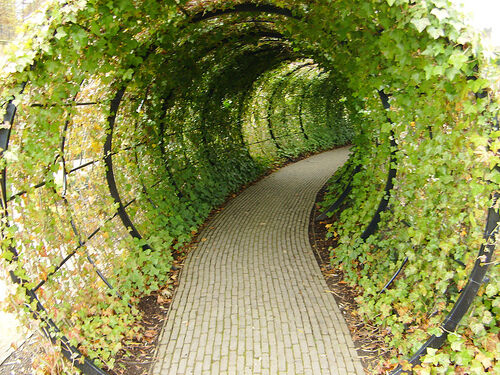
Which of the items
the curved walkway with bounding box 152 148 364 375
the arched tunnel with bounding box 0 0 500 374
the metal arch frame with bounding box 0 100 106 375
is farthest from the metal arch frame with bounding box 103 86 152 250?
the metal arch frame with bounding box 0 100 106 375

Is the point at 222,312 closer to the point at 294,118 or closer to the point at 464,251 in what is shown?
the point at 464,251

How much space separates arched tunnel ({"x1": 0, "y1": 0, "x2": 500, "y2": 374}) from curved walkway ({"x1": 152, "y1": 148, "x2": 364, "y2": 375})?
1.61 ft

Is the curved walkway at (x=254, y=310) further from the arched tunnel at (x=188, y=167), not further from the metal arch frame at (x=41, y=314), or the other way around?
the metal arch frame at (x=41, y=314)

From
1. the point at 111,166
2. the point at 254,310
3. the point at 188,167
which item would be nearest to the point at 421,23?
the point at 254,310

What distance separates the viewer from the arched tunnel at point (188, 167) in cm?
315

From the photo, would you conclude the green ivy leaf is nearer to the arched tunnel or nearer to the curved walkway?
the arched tunnel

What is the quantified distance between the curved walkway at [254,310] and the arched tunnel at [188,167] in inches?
19.3

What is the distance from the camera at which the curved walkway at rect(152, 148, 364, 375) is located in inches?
155

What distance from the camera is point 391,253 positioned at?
16.3ft

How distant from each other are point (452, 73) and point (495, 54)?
29cm

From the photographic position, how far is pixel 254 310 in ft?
15.9

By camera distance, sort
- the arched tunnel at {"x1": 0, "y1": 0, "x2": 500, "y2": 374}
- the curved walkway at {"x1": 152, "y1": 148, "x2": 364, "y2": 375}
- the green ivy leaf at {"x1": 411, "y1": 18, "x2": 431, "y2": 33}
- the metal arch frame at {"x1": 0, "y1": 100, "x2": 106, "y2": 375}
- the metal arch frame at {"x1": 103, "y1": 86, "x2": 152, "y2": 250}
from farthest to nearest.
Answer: the metal arch frame at {"x1": 103, "y1": 86, "x2": 152, "y2": 250} < the curved walkway at {"x1": 152, "y1": 148, "x2": 364, "y2": 375} < the arched tunnel at {"x1": 0, "y1": 0, "x2": 500, "y2": 374} < the metal arch frame at {"x1": 0, "y1": 100, "x2": 106, "y2": 375} < the green ivy leaf at {"x1": 411, "y1": 18, "x2": 431, "y2": 33}

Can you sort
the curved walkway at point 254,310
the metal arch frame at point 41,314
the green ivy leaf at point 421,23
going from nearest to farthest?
the green ivy leaf at point 421,23
the metal arch frame at point 41,314
the curved walkway at point 254,310

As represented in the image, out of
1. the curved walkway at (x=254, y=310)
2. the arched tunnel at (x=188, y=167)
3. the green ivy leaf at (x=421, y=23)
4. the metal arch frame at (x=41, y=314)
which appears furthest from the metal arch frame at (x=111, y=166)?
the green ivy leaf at (x=421, y=23)
